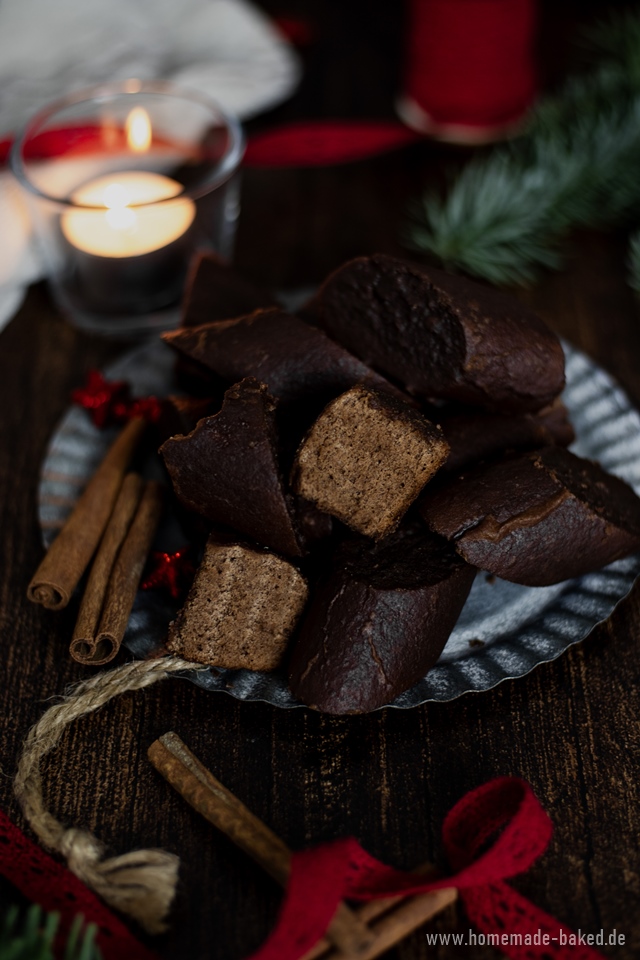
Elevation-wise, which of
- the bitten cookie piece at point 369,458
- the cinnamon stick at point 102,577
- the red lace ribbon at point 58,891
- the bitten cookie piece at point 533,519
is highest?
the bitten cookie piece at point 369,458

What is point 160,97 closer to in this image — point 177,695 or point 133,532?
point 133,532

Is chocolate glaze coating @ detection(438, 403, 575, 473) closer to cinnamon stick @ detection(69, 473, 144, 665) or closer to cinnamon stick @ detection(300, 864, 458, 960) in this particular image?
cinnamon stick @ detection(69, 473, 144, 665)

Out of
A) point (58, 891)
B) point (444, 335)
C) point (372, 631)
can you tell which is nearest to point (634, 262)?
point (444, 335)

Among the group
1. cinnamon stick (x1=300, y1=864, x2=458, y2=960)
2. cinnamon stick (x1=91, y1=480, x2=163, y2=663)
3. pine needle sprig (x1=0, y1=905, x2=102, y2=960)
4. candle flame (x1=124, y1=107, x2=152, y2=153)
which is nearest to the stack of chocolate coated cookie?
cinnamon stick (x1=91, y1=480, x2=163, y2=663)

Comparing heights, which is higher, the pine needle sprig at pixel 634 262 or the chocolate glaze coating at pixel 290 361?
the chocolate glaze coating at pixel 290 361

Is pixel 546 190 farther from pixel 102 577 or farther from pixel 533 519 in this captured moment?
pixel 102 577

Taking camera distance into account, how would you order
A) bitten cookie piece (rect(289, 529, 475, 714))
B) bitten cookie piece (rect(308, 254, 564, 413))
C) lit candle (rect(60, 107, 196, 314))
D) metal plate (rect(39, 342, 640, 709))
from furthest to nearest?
1. lit candle (rect(60, 107, 196, 314))
2. bitten cookie piece (rect(308, 254, 564, 413))
3. metal plate (rect(39, 342, 640, 709))
4. bitten cookie piece (rect(289, 529, 475, 714))

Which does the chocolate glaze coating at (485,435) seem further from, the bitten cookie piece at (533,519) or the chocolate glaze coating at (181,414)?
the chocolate glaze coating at (181,414)

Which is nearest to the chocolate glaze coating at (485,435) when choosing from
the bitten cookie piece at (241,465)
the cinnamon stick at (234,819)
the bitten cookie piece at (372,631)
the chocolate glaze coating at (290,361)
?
the chocolate glaze coating at (290,361)

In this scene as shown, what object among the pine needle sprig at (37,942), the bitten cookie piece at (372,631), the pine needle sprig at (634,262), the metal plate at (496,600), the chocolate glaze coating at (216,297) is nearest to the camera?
the pine needle sprig at (37,942)
